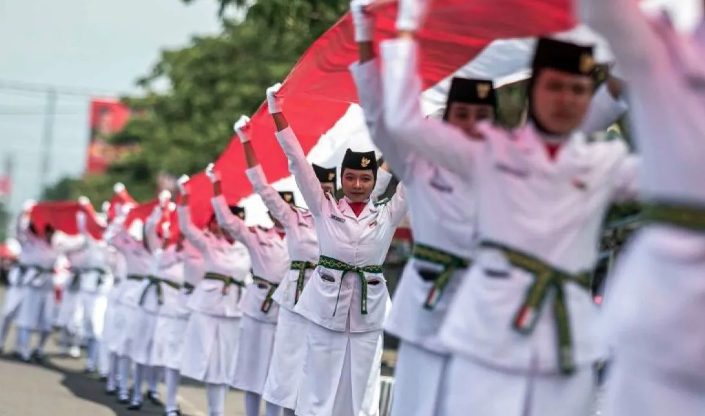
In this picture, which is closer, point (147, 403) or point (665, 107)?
point (665, 107)

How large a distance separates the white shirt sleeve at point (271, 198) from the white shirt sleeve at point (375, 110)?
13.9ft

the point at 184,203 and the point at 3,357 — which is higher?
the point at 184,203

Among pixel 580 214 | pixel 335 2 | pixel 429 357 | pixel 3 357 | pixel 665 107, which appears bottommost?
pixel 3 357

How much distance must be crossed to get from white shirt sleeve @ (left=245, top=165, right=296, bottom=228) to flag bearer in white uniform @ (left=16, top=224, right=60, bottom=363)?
12.4 meters

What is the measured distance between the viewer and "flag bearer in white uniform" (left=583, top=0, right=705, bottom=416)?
507 cm

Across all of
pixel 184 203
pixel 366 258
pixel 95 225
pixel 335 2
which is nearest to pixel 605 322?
pixel 366 258

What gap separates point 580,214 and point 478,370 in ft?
2.56

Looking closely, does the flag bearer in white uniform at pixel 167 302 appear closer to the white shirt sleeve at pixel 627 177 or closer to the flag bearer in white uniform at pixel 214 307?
the flag bearer in white uniform at pixel 214 307

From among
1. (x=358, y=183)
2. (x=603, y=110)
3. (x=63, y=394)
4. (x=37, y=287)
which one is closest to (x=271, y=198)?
(x=358, y=183)

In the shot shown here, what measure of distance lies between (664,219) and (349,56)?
4.46 metres

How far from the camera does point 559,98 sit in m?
6.27

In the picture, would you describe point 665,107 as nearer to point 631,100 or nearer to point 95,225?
point 631,100

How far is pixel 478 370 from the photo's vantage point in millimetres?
6285

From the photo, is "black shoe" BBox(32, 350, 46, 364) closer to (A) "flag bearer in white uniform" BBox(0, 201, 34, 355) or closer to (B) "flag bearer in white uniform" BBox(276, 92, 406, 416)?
(A) "flag bearer in white uniform" BBox(0, 201, 34, 355)
